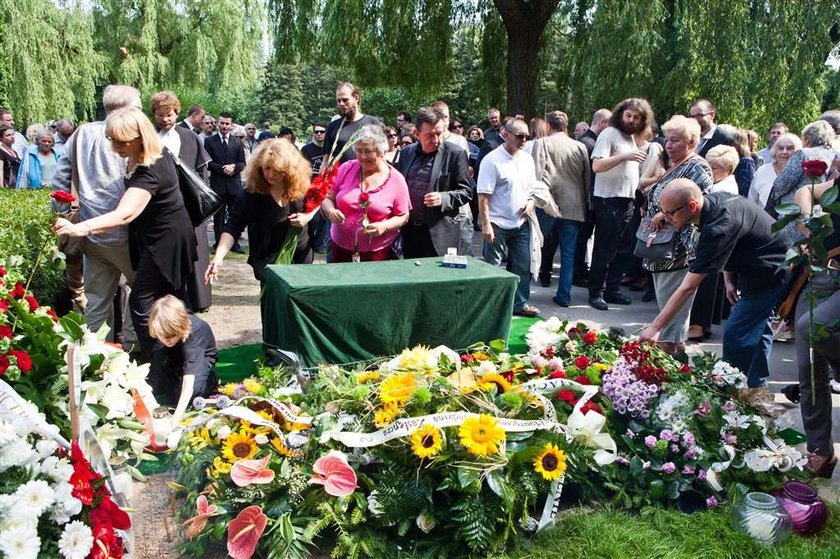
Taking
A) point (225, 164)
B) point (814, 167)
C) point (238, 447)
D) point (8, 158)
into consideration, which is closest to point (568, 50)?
point (225, 164)

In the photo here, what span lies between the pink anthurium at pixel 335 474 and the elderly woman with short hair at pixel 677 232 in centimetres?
270

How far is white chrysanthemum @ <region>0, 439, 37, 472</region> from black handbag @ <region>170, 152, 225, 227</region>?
3113 millimetres

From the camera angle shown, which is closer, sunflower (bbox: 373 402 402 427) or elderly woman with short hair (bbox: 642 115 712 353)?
sunflower (bbox: 373 402 402 427)

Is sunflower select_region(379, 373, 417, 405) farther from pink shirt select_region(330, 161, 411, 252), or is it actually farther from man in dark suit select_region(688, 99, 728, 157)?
man in dark suit select_region(688, 99, 728, 157)

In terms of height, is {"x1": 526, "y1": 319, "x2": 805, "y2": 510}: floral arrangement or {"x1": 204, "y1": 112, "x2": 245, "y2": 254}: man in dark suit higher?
{"x1": 204, "y1": 112, "x2": 245, "y2": 254}: man in dark suit

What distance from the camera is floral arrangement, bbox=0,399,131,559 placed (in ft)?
6.25

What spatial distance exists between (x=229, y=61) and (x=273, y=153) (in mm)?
21271

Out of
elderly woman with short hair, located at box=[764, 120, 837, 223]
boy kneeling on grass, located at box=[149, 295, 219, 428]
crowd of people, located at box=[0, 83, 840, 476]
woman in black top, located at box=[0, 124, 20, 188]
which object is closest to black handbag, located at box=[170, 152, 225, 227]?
crowd of people, located at box=[0, 83, 840, 476]

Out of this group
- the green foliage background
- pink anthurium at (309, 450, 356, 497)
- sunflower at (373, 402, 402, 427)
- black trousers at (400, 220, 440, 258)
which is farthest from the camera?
the green foliage background

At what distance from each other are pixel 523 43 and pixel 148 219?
983cm

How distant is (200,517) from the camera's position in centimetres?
314

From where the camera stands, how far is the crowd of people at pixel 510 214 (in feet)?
14.4

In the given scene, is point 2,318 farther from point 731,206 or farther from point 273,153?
point 731,206

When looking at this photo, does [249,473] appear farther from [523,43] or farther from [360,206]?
[523,43]
